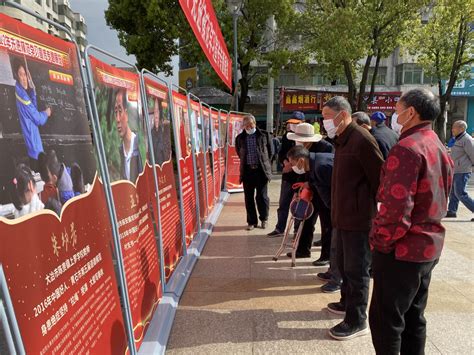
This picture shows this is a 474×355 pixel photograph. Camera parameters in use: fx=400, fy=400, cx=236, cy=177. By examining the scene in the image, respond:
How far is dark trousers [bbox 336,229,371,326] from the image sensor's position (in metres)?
2.88

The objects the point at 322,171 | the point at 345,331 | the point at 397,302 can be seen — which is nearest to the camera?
the point at 397,302

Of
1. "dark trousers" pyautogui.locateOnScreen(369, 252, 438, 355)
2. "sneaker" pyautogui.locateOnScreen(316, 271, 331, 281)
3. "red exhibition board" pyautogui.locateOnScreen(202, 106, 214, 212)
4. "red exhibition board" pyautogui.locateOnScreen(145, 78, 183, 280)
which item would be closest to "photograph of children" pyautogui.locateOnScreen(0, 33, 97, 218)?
"red exhibition board" pyautogui.locateOnScreen(145, 78, 183, 280)

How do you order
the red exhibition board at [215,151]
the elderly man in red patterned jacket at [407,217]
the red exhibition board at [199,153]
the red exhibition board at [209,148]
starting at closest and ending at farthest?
1. the elderly man in red patterned jacket at [407,217]
2. the red exhibition board at [199,153]
3. the red exhibition board at [209,148]
4. the red exhibition board at [215,151]

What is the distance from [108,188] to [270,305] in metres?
2.05

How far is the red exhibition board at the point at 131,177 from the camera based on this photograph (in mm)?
2291

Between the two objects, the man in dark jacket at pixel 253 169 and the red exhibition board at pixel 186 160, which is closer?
the red exhibition board at pixel 186 160

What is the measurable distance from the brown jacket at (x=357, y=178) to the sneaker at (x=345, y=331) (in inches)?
29.7

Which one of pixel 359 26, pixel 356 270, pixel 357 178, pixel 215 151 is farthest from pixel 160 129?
pixel 359 26

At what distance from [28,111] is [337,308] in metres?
2.88

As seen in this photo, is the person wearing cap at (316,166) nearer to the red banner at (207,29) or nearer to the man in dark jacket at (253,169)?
the red banner at (207,29)

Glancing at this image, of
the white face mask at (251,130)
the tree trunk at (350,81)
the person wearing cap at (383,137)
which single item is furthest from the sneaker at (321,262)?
the tree trunk at (350,81)

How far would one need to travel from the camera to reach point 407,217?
206 centimetres

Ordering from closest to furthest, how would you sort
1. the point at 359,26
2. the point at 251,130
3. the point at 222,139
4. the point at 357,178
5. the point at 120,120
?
the point at 120,120 < the point at 357,178 < the point at 251,130 < the point at 222,139 < the point at 359,26

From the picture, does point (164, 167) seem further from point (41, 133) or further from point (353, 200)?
point (41, 133)
